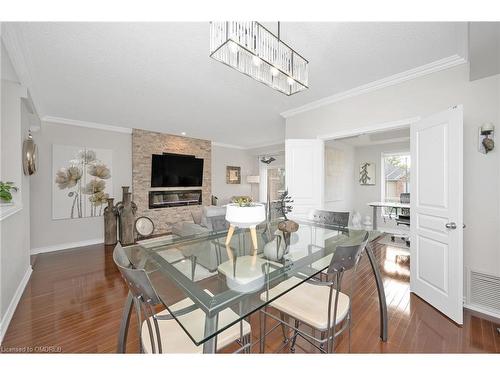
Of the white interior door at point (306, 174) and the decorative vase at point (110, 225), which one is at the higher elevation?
the white interior door at point (306, 174)

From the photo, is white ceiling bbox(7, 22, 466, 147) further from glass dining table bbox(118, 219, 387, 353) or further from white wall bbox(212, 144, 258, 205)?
white wall bbox(212, 144, 258, 205)

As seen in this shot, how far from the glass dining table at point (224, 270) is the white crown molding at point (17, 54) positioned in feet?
6.92

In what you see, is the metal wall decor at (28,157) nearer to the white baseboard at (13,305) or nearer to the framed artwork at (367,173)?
the white baseboard at (13,305)

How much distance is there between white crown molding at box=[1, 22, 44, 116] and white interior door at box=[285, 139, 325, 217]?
3322mm

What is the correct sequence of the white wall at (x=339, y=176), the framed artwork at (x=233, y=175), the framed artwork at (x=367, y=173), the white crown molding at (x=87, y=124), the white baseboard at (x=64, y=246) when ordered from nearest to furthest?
the white baseboard at (x=64, y=246) < the white crown molding at (x=87, y=124) < the white wall at (x=339, y=176) < the framed artwork at (x=367, y=173) < the framed artwork at (x=233, y=175)

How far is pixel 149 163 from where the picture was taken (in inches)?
208

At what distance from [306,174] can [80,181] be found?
459 cm

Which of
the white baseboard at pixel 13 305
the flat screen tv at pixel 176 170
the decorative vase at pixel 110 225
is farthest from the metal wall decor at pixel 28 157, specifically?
the flat screen tv at pixel 176 170

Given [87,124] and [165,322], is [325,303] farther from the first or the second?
[87,124]

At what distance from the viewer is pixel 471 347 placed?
5.33ft

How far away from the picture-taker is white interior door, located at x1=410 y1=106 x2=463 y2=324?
74.5 inches

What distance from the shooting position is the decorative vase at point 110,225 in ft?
14.6
